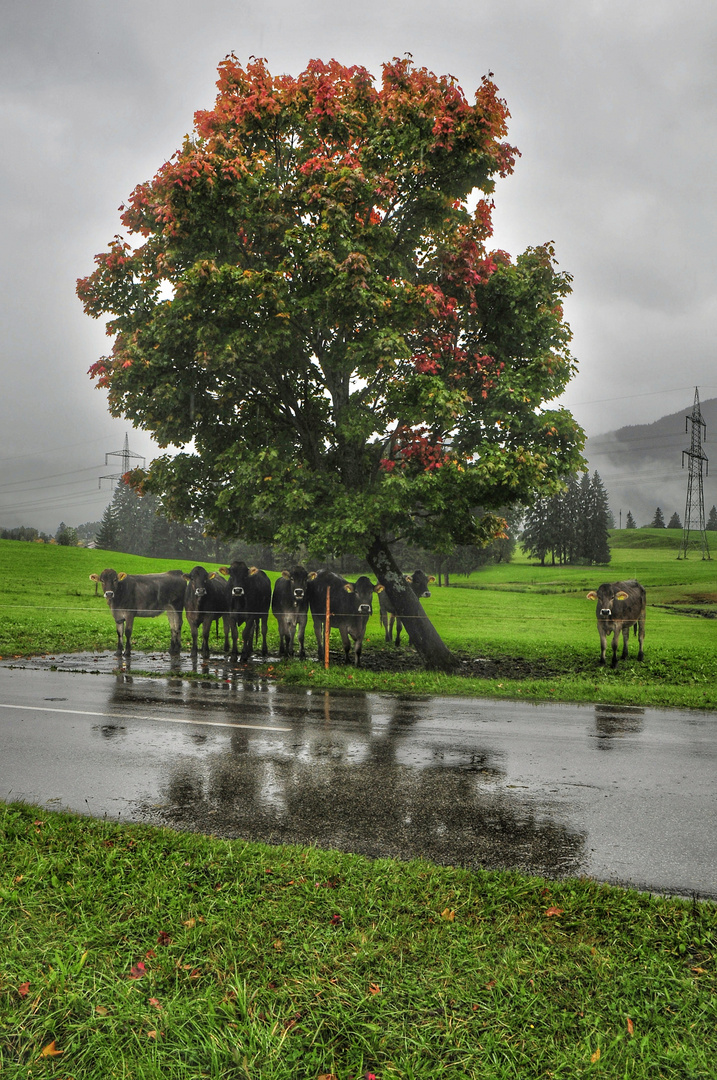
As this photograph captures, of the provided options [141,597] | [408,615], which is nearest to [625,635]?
[408,615]

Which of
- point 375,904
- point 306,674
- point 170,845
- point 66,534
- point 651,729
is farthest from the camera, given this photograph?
point 66,534

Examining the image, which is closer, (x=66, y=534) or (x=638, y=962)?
(x=638, y=962)

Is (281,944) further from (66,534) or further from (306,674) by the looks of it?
(66,534)

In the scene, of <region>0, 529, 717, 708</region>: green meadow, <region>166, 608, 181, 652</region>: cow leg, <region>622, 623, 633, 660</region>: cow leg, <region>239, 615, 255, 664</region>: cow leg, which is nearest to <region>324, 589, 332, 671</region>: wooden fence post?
<region>0, 529, 717, 708</region>: green meadow

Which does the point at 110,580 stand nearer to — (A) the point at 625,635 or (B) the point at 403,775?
(B) the point at 403,775

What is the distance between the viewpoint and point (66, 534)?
33.0 m

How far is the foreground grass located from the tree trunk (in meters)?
10.8

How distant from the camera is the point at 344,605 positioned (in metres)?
15.6

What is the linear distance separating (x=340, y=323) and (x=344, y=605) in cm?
645

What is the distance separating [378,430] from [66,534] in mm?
24474

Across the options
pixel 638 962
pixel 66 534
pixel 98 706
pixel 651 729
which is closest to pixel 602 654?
pixel 651 729

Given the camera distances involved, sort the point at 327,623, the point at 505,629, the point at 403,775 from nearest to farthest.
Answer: the point at 403,775 < the point at 327,623 < the point at 505,629

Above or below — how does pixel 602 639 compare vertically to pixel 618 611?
below

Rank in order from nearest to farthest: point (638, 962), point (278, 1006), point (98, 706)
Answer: point (278, 1006)
point (638, 962)
point (98, 706)
